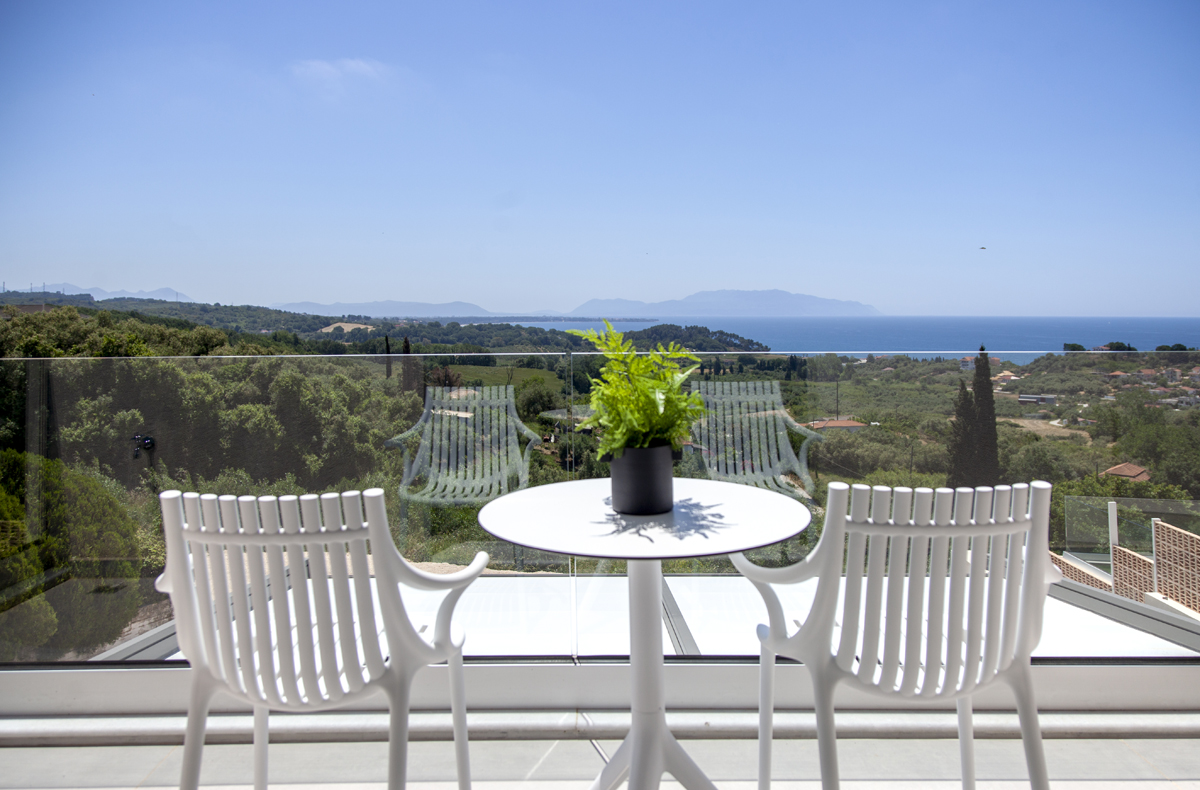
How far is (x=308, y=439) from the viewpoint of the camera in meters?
2.33

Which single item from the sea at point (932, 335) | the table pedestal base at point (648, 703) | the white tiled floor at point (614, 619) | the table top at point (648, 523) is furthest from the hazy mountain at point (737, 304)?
the table pedestal base at point (648, 703)

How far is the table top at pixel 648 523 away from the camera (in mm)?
1246

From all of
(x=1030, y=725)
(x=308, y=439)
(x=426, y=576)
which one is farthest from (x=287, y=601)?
(x=1030, y=725)

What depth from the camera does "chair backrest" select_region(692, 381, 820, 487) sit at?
7.94 feet

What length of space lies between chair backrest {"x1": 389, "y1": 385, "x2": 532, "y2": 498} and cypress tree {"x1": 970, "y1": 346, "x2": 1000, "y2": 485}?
67.2 inches

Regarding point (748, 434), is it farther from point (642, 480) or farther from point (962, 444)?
point (642, 480)

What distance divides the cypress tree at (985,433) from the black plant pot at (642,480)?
59.5 inches

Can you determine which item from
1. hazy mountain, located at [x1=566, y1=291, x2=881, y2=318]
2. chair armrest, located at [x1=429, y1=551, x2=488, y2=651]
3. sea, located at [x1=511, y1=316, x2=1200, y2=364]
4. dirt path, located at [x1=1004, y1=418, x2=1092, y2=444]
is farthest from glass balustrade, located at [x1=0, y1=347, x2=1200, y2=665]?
hazy mountain, located at [x1=566, y1=291, x2=881, y2=318]

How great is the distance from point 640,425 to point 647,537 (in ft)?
0.87

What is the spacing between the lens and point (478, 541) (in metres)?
2.37

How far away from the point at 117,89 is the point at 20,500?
30.3 metres

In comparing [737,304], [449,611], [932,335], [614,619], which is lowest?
[614,619]

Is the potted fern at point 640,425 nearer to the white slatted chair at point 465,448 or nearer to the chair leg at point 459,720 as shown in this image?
the chair leg at point 459,720

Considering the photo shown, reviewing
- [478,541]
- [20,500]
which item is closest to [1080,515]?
[478,541]
